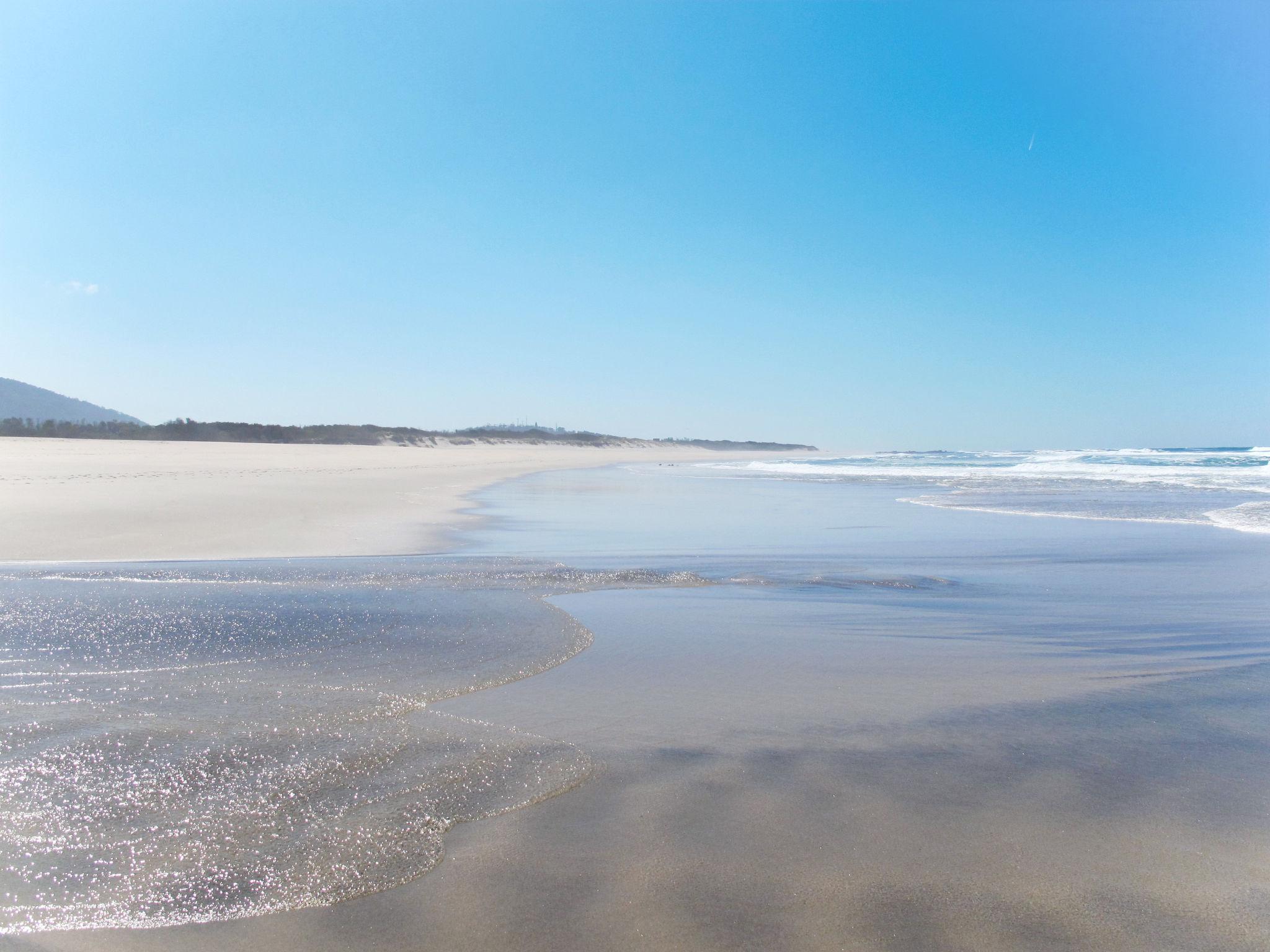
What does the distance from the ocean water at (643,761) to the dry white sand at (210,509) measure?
7.11 feet

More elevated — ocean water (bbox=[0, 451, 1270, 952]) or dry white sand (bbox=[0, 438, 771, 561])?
dry white sand (bbox=[0, 438, 771, 561])

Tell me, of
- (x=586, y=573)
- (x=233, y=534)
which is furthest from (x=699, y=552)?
(x=233, y=534)

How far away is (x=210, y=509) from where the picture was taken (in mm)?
11812

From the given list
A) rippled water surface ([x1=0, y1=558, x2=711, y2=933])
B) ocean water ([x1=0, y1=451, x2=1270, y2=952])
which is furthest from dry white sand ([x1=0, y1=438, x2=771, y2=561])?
rippled water surface ([x1=0, y1=558, x2=711, y2=933])

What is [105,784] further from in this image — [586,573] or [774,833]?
[586,573]

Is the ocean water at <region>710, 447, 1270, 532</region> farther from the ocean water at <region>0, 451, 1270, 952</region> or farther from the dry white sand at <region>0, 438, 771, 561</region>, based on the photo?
the dry white sand at <region>0, 438, 771, 561</region>

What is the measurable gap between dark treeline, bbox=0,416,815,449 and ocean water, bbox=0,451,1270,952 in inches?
1796

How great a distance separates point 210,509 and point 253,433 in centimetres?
5270

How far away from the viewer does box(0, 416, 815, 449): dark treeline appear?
46250 millimetres

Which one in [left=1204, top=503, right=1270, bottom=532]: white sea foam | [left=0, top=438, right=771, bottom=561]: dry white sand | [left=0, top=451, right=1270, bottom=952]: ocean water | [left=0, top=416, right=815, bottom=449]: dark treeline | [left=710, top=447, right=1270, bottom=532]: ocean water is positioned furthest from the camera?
[left=0, top=416, right=815, bottom=449]: dark treeline

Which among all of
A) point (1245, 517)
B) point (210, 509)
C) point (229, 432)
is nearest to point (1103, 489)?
point (1245, 517)

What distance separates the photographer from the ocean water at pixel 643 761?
6.84 feet

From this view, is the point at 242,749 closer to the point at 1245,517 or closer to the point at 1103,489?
the point at 1245,517

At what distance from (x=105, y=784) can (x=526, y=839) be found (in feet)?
5.05
